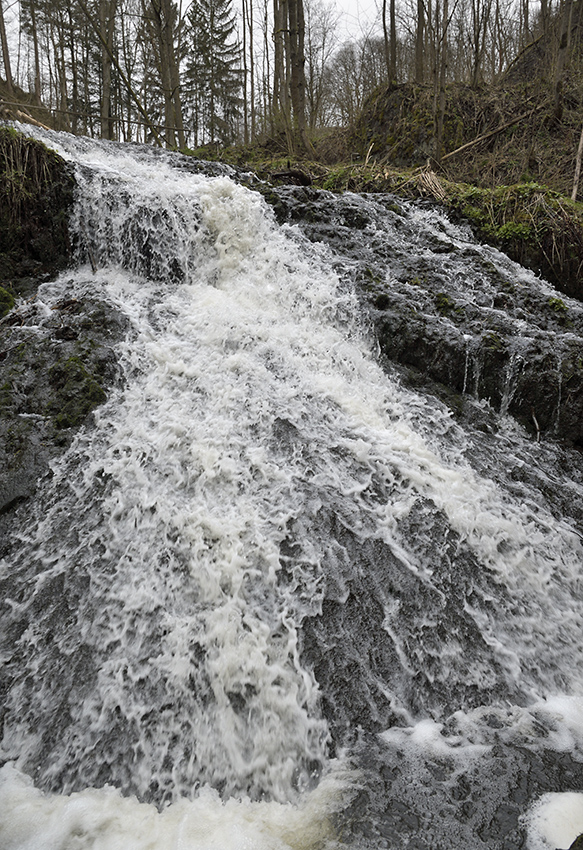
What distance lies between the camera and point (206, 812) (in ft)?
6.52

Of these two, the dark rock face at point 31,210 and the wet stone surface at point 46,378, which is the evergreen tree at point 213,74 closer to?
the dark rock face at point 31,210

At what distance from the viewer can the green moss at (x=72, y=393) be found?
3.56m

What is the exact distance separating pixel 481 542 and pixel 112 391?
3.09 m

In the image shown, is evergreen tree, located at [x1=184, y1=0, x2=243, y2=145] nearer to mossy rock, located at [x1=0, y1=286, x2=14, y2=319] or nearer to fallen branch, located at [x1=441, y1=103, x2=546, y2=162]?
fallen branch, located at [x1=441, y1=103, x2=546, y2=162]

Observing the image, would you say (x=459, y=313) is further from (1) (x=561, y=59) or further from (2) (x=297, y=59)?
(2) (x=297, y=59)

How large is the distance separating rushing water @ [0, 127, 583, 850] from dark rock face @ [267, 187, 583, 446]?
1.44 ft

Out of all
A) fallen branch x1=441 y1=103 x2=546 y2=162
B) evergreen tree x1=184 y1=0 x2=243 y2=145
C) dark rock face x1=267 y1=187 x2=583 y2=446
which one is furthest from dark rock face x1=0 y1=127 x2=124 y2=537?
evergreen tree x1=184 y1=0 x2=243 y2=145

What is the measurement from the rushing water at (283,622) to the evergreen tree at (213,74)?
1666 cm

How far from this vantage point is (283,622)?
2.60m

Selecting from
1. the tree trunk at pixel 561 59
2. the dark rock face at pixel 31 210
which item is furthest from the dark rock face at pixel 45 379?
the tree trunk at pixel 561 59

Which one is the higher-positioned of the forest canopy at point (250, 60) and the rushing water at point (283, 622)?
the forest canopy at point (250, 60)

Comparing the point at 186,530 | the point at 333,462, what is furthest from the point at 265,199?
the point at 186,530

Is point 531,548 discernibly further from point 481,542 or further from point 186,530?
point 186,530

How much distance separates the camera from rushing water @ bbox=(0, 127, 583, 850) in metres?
2.01
